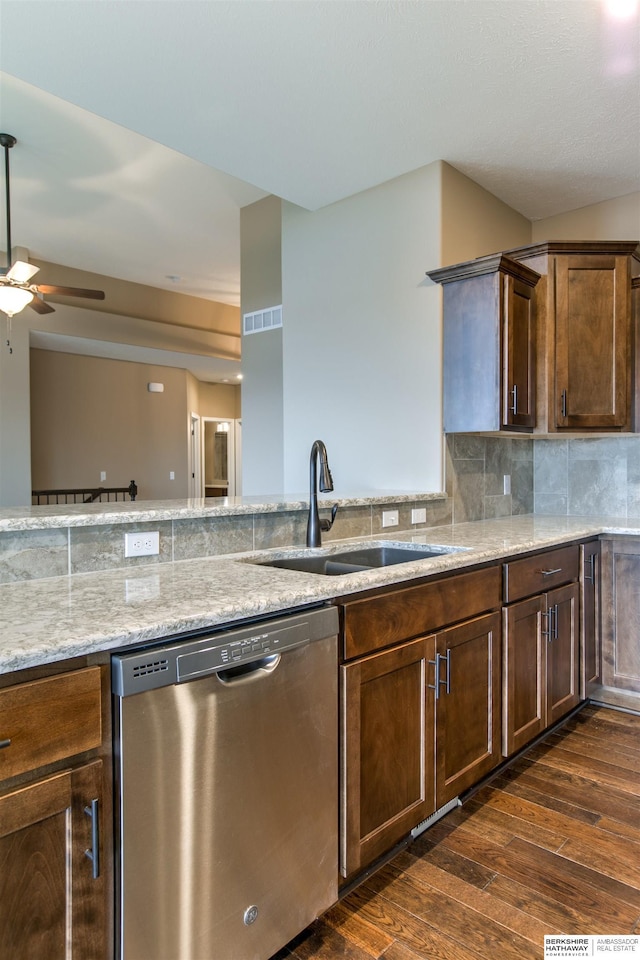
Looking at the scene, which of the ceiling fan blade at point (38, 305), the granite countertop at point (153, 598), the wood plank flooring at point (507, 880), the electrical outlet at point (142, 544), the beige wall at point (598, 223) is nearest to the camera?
the granite countertop at point (153, 598)

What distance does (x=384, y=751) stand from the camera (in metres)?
1.72

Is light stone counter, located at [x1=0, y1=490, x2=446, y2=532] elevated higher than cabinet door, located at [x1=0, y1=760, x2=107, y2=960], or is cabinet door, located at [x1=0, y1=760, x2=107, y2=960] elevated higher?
light stone counter, located at [x1=0, y1=490, x2=446, y2=532]

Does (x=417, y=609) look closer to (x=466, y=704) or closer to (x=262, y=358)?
(x=466, y=704)

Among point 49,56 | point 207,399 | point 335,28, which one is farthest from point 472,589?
point 207,399

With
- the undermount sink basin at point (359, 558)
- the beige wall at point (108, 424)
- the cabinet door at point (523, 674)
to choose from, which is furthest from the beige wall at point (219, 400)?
the cabinet door at point (523, 674)

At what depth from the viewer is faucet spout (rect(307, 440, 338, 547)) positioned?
2.15 meters

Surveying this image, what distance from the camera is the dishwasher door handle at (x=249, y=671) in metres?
1.30

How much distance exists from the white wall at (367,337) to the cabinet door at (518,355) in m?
0.35

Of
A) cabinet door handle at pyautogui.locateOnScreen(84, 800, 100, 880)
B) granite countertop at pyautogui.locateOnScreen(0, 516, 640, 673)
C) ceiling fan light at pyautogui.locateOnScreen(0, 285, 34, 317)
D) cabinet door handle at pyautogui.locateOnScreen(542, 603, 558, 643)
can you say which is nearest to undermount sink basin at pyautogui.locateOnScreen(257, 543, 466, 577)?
granite countertop at pyautogui.locateOnScreen(0, 516, 640, 673)

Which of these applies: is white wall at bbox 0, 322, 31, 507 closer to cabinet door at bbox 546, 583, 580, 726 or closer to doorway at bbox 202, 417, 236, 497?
doorway at bbox 202, 417, 236, 497

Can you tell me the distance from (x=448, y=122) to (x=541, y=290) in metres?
0.96

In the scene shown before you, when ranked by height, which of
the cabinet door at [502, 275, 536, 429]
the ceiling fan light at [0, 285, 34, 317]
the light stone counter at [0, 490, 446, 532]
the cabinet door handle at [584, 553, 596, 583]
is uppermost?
the ceiling fan light at [0, 285, 34, 317]

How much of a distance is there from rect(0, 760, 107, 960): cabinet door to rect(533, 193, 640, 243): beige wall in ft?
12.6

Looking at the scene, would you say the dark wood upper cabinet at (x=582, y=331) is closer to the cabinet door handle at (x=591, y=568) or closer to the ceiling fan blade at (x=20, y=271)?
the cabinet door handle at (x=591, y=568)
